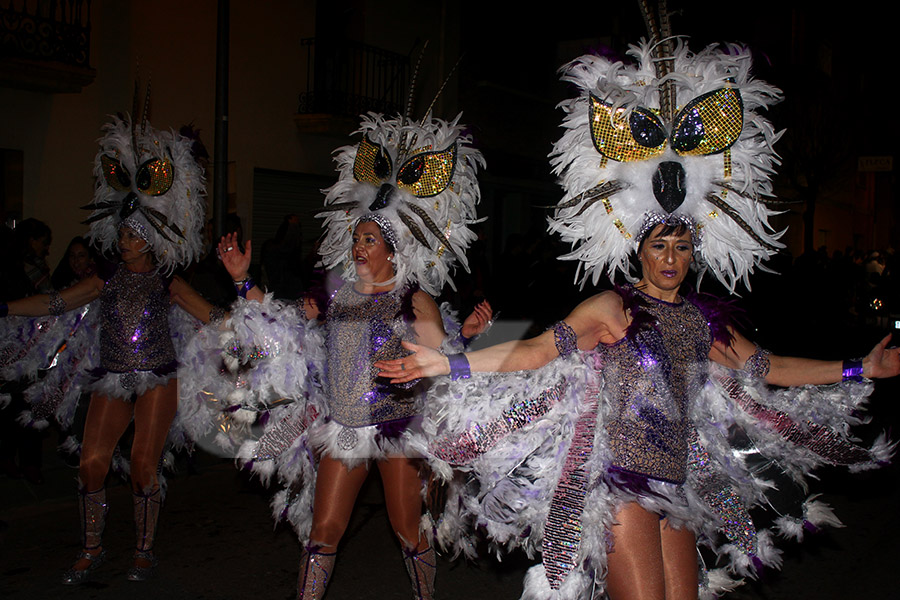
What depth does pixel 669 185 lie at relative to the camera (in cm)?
315

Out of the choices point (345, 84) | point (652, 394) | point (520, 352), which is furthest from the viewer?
point (345, 84)

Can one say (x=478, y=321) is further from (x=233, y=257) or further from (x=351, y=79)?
(x=351, y=79)

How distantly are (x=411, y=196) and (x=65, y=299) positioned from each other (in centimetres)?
211

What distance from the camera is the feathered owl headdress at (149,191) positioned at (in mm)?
4758

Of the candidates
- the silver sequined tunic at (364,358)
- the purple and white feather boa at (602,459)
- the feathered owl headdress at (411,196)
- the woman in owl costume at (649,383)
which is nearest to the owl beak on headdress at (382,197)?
the feathered owl headdress at (411,196)

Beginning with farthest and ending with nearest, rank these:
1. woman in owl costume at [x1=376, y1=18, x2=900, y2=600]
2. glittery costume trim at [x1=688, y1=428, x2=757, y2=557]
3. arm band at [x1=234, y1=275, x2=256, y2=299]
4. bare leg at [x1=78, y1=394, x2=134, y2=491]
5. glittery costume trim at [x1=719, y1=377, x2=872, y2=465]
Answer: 1. bare leg at [x1=78, y1=394, x2=134, y2=491]
2. arm band at [x1=234, y1=275, x2=256, y2=299]
3. glittery costume trim at [x1=719, y1=377, x2=872, y2=465]
4. glittery costume trim at [x1=688, y1=428, x2=757, y2=557]
5. woman in owl costume at [x1=376, y1=18, x2=900, y2=600]

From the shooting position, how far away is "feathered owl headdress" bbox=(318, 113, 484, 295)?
407cm

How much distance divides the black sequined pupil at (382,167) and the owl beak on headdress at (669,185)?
145cm

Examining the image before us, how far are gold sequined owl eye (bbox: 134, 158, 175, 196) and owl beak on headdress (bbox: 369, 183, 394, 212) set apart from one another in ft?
4.86

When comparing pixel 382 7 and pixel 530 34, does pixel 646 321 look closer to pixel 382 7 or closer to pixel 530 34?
pixel 382 7

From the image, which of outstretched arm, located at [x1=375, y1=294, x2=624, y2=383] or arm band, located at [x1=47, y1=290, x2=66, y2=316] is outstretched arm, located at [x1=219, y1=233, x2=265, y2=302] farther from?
outstretched arm, located at [x1=375, y1=294, x2=624, y2=383]

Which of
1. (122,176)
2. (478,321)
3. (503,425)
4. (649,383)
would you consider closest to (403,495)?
(503,425)

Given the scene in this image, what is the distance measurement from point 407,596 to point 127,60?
363 inches

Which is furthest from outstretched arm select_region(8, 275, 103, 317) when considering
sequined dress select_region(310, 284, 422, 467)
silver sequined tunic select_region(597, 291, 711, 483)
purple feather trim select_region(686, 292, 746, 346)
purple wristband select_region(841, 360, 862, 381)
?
purple wristband select_region(841, 360, 862, 381)
